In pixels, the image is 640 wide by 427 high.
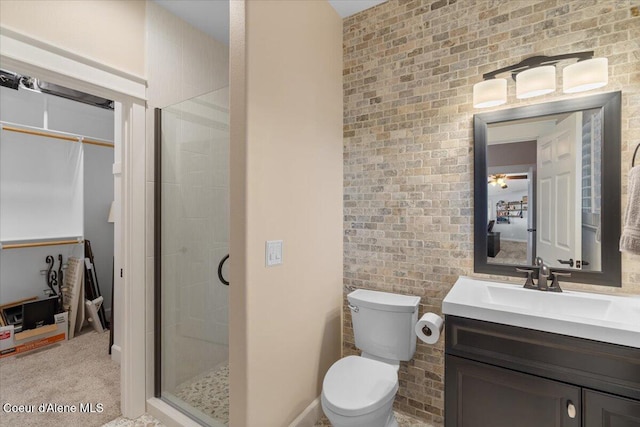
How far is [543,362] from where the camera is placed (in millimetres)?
1224

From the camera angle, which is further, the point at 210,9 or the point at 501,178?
the point at 210,9

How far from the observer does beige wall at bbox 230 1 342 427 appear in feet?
4.75

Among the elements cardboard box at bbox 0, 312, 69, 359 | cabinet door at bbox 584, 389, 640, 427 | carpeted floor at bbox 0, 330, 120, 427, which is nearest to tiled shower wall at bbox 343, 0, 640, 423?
cabinet door at bbox 584, 389, 640, 427

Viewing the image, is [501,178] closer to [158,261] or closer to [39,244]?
[158,261]

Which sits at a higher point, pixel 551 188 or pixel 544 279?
pixel 551 188

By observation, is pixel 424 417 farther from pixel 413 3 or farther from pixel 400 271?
pixel 413 3

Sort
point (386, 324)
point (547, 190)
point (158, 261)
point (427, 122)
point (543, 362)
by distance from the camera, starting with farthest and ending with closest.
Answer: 1. point (158, 261)
2. point (427, 122)
3. point (386, 324)
4. point (547, 190)
5. point (543, 362)

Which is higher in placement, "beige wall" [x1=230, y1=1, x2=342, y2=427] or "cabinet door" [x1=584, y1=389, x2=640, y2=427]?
"beige wall" [x1=230, y1=1, x2=342, y2=427]

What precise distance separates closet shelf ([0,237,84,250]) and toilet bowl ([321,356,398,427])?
329 cm

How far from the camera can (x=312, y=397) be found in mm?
1910

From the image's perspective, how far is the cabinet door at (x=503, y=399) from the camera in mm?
1189

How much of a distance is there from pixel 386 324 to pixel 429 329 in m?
0.30

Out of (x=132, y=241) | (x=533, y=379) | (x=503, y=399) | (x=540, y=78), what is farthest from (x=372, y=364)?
(x=540, y=78)

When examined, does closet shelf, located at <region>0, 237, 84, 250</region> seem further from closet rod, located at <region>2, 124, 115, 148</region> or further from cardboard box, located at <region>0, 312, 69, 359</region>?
closet rod, located at <region>2, 124, 115, 148</region>
